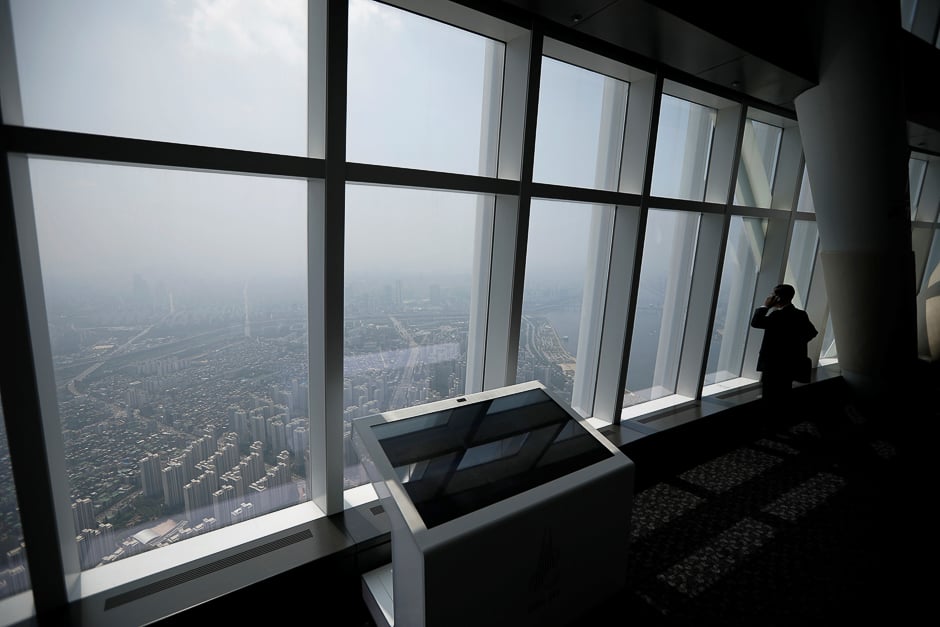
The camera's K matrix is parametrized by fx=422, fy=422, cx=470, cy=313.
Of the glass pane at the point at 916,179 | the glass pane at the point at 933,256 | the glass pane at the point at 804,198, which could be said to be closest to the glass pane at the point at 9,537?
the glass pane at the point at 804,198

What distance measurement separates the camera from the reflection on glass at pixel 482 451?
4.86 feet

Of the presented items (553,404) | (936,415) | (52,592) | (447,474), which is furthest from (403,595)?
(936,415)

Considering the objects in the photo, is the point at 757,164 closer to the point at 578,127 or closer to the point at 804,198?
the point at 804,198

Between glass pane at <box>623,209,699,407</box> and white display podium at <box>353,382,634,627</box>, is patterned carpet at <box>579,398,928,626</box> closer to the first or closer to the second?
white display podium at <box>353,382,634,627</box>

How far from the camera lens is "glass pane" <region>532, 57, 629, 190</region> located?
2.75 meters

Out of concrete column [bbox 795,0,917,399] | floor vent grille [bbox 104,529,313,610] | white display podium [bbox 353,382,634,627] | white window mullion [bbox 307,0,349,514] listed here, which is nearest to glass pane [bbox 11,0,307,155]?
white window mullion [bbox 307,0,349,514]

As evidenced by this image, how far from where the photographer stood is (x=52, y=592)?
161 centimetres

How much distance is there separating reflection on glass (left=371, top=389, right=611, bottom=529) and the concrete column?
3.13m

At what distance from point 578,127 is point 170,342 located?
2.73 meters

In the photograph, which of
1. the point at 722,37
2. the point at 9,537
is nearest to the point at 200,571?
the point at 9,537

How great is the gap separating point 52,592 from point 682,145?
15.0ft

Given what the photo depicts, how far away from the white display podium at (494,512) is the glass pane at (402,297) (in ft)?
2.07

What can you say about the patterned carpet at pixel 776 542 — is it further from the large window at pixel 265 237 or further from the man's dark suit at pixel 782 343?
the large window at pixel 265 237

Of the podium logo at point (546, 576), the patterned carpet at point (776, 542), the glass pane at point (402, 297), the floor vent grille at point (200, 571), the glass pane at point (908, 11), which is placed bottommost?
the patterned carpet at point (776, 542)
